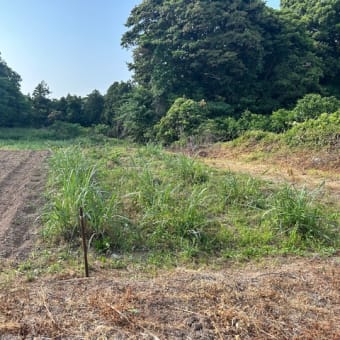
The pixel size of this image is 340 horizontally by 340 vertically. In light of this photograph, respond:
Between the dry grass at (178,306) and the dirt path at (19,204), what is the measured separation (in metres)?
0.77

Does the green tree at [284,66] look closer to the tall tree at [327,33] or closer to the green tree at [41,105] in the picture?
the tall tree at [327,33]

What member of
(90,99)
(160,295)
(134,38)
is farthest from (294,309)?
(90,99)

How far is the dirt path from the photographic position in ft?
9.75

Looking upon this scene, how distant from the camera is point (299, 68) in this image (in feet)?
44.7

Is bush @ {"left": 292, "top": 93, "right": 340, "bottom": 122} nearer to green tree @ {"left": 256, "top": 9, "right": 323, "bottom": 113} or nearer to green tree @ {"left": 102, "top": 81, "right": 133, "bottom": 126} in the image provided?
green tree @ {"left": 256, "top": 9, "right": 323, "bottom": 113}

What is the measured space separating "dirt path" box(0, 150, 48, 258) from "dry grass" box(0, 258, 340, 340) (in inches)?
Answer: 30.3

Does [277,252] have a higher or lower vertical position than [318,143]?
lower

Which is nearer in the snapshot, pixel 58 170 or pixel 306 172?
pixel 58 170

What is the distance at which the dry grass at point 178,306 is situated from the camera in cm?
174

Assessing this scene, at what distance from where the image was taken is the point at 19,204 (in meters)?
4.03

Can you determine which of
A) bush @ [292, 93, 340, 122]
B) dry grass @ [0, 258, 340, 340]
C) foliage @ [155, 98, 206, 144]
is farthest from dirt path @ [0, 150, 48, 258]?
bush @ [292, 93, 340, 122]

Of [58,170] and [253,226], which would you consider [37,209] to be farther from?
[253,226]

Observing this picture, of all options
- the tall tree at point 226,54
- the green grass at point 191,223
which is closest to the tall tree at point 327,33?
the tall tree at point 226,54

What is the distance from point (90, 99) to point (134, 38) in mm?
7248
